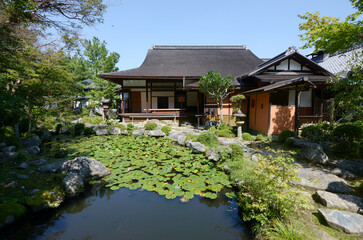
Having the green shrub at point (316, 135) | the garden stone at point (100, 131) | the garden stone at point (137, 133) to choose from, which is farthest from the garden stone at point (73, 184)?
the green shrub at point (316, 135)

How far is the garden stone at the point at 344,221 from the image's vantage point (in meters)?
2.73

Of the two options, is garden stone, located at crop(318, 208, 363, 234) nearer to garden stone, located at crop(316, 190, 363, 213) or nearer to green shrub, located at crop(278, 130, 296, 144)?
garden stone, located at crop(316, 190, 363, 213)

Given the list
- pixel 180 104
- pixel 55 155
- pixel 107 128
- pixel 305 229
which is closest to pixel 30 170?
pixel 55 155

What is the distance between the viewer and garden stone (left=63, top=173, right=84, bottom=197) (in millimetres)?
4404

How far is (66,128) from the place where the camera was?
1188 cm

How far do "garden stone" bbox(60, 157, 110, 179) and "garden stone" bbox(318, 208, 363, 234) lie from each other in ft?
17.9

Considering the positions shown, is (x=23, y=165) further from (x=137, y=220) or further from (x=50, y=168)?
(x=137, y=220)

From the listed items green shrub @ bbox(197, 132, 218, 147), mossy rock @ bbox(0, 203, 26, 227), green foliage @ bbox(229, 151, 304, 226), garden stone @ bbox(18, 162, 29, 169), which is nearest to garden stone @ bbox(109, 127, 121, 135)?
garden stone @ bbox(18, 162, 29, 169)

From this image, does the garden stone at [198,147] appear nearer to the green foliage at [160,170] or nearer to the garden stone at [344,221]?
the green foliage at [160,170]

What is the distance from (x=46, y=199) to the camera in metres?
3.95

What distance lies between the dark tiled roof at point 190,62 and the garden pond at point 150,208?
27.7ft

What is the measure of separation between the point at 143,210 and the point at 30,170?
4.08 meters

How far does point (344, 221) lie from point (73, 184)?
5699 mm

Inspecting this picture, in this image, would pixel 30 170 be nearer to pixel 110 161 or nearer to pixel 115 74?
pixel 110 161
